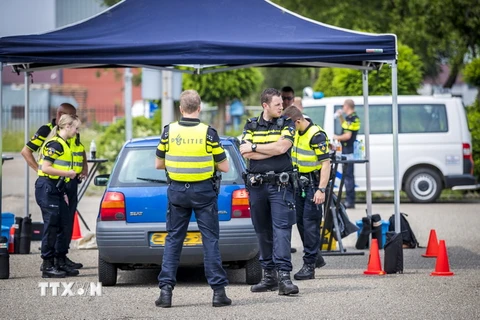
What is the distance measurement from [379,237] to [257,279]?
3.06m

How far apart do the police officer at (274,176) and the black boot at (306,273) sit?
0.99 meters

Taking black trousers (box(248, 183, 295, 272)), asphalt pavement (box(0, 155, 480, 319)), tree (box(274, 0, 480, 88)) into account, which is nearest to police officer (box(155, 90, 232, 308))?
asphalt pavement (box(0, 155, 480, 319))

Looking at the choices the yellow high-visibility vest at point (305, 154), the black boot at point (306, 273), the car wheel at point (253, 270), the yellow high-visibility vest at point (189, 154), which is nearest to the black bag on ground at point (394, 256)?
the black boot at point (306, 273)

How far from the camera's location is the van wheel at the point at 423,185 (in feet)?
64.8

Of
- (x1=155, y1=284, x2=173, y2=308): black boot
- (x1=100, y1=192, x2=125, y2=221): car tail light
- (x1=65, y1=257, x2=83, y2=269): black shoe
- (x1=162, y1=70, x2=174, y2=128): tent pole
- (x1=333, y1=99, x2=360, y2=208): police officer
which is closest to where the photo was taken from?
(x1=155, y1=284, x2=173, y2=308): black boot

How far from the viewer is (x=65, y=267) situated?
1098cm

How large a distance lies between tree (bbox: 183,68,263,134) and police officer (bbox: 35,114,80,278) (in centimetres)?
1795

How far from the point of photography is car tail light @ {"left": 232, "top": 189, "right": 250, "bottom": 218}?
32.1 feet

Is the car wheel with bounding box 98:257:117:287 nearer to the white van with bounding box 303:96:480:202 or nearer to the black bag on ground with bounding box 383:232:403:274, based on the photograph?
the black bag on ground with bounding box 383:232:403:274

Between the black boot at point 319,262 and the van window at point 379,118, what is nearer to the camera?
the black boot at point 319,262

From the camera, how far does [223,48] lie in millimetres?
10422

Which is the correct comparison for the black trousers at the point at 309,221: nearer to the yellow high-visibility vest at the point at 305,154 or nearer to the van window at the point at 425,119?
the yellow high-visibility vest at the point at 305,154

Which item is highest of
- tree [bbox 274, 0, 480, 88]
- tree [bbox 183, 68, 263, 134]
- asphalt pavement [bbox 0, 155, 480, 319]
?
tree [bbox 274, 0, 480, 88]

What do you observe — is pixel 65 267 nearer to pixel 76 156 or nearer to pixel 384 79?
pixel 76 156
